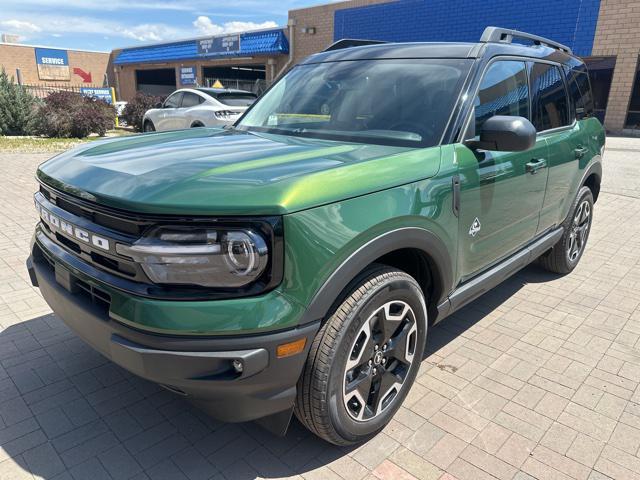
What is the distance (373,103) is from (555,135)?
174 centimetres

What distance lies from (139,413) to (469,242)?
211 cm

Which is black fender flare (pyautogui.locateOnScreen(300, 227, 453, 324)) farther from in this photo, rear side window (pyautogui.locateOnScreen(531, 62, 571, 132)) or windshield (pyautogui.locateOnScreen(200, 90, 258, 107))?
windshield (pyautogui.locateOnScreen(200, 90, 258, 107))

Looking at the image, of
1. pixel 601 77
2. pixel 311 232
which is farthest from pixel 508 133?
pixel 601 77

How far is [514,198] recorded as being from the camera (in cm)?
321

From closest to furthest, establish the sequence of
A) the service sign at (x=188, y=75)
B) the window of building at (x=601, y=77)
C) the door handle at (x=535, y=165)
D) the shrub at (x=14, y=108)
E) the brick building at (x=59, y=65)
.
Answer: the door handle at (x=535, y=165) < the shrub at (x=14, y=108) < the window of building at (x=601, y=77) < the service sign at (x=188, y=75) < the brick building at (x=59, y=65)

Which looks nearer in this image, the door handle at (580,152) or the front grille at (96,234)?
the front grille at (96,234)

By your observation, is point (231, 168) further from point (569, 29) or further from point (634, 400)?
point (569, 29)

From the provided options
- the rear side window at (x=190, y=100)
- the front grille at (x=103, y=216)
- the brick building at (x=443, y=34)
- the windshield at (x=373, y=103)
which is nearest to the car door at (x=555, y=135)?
the windshield at (x=373, y=103)

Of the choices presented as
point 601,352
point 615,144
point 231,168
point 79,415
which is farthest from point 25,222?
point 615,144

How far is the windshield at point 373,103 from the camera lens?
281 centimetres

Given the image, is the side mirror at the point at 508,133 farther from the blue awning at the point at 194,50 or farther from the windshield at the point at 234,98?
the blue awning at the point at 194,50

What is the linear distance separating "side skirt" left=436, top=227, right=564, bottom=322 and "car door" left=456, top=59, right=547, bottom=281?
0.18 feet

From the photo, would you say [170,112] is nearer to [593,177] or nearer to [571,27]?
[593,177]

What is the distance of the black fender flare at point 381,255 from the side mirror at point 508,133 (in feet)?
2.16
